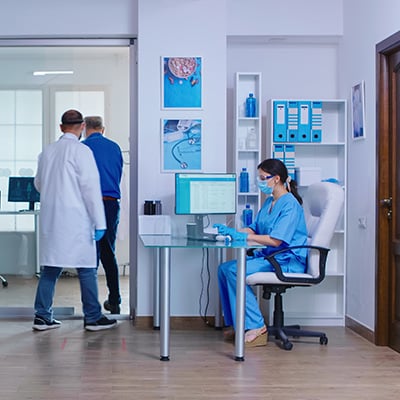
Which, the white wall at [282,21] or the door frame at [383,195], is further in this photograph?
the white wall at [282,21]

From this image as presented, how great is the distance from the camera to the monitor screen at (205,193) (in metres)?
4.80

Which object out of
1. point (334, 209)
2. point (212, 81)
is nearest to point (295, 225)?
point (334, 209)

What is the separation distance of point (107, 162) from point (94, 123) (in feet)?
1.12

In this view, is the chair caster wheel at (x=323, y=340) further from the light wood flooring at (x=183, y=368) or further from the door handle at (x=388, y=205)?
the door handle at (x=388, y=205)

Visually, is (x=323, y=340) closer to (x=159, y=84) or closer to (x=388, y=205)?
(x=388, y=205)

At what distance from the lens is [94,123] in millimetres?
5473

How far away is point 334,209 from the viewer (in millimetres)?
4590

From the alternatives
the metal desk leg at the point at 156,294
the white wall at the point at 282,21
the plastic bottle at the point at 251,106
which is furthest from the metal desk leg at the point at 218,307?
the white wall at the point at 282,21

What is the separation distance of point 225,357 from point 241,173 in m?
1.64

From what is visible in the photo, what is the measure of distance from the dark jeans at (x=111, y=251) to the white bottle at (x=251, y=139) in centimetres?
111

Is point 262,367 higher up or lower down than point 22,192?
lower down

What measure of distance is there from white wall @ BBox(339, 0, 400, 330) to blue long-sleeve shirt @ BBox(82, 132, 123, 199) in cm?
176

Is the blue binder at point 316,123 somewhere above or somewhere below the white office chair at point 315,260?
above

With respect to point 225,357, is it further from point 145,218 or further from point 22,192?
point 22,192
